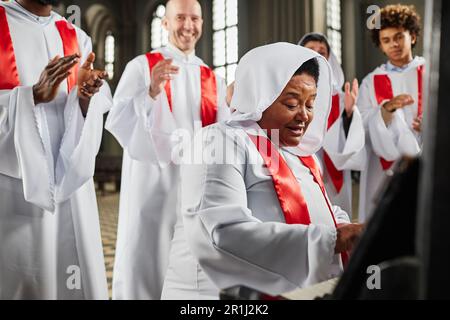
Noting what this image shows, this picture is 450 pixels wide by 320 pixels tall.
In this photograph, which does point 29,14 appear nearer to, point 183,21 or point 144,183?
point 183,21

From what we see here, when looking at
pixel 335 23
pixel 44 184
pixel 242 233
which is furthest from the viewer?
pixel 335 23

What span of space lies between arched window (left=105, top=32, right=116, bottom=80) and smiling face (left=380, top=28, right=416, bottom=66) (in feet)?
54.0

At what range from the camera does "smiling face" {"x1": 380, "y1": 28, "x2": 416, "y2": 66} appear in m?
3.89

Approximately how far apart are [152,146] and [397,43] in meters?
2.17

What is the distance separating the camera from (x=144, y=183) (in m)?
3.51

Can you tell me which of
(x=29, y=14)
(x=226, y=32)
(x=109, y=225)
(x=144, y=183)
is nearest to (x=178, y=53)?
(x=144, y=183)

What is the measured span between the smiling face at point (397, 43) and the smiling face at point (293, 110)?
7.58ft

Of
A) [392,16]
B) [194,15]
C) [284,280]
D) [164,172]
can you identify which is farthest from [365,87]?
[284,280]

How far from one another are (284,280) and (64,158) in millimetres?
→ 1494

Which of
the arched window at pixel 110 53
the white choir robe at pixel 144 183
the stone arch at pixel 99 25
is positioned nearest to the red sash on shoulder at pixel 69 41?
the white choir robe at pixel 144 183

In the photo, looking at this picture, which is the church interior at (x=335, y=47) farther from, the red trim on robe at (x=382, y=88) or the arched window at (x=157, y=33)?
the red trim on robe at (x=382, y=88)

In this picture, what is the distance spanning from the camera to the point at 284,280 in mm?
1585

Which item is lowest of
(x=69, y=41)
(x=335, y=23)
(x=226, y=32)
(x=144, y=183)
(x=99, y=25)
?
(x=144, y=183)

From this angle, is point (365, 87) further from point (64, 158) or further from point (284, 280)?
point (284, 280)
